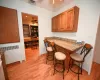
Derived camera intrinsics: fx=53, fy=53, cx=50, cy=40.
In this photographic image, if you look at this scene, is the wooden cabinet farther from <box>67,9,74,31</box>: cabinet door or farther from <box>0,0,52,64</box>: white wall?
<box>67,9,74,31</box>: cabinet door

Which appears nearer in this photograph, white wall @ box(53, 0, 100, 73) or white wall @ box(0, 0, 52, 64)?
white wall @ box(53, 0, 100, 73)

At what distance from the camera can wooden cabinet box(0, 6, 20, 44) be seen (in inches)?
78.0

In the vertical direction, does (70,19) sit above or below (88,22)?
above

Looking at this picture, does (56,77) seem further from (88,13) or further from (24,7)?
(24,7)

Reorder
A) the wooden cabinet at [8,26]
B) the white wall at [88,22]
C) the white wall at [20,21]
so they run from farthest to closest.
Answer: the white wall at [20,21], the wooden cabinet at [8,26], the white wall at [88,22]

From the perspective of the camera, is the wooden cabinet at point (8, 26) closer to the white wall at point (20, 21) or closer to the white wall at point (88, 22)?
the white wall at point (20, 21)

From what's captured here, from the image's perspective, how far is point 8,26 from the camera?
2100 mm

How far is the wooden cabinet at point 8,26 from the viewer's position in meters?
1.98

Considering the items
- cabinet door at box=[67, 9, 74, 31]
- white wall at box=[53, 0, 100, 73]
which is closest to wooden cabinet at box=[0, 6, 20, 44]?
cabinet door at box=[67, 9, 74, 31]

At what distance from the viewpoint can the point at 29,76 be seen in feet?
5.89

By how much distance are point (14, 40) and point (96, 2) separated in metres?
3.18

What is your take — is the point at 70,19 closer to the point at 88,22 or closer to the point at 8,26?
the point at 88,22

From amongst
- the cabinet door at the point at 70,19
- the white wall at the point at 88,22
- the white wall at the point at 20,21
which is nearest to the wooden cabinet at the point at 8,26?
the white wall at the point at 20,21

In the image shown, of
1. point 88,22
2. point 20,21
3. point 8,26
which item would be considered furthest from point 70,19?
point 8,26
